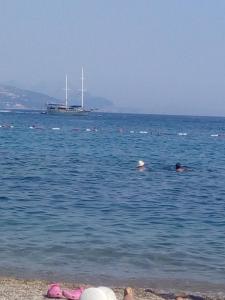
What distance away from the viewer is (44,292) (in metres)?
12.7

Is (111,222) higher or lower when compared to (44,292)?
lower

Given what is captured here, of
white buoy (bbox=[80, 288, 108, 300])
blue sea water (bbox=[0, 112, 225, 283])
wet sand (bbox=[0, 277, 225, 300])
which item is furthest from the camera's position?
blue sea water (bbox=[0, 112, 225, 283])

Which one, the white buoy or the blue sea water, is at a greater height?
the white buoy

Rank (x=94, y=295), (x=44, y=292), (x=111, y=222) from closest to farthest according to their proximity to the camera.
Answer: (x=94, y=295), (x=44, y=292), (x=111, y=222)

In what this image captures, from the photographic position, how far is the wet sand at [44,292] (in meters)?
12.3

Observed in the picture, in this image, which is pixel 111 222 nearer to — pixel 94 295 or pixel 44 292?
pixel 44 292

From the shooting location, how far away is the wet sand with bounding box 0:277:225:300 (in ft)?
40.5

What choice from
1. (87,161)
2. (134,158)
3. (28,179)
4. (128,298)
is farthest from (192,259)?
(134,158)

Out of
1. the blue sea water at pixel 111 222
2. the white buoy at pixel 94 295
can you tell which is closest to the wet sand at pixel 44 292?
the blue sea water at pixel 111 222

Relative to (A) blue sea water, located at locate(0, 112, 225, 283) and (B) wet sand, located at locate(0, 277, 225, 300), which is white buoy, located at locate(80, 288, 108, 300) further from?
(A) blue sea water, located at locate(0, 112, 225, 283)

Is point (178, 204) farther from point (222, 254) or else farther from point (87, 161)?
point (87, 161)

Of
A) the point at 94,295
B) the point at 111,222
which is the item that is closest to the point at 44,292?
the point at 94,295

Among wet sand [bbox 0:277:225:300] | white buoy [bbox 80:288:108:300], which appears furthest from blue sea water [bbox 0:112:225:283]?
white buoy [bbox 80:288:108:300]

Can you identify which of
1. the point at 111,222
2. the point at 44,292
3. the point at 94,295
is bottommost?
the point at 111,222
